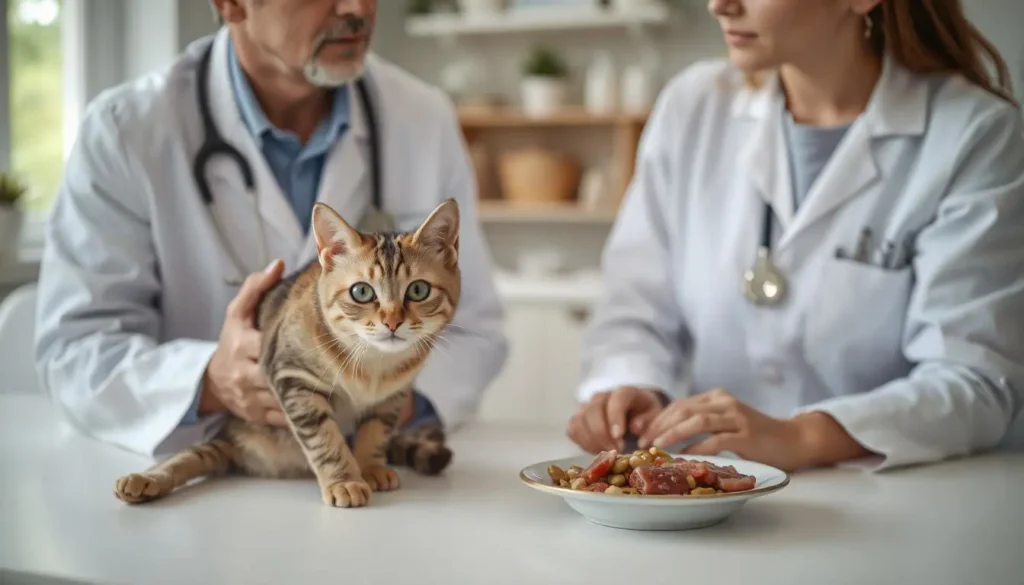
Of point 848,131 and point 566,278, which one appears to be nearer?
point 848,131

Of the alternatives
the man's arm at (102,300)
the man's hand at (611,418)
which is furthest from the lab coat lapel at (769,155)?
the man's arm at (102,300)

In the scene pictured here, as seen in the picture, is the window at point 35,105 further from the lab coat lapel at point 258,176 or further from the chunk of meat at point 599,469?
the chunk of meat at point 599,469

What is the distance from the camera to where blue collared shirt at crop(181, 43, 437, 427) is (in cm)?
112

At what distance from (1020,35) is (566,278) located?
2.22m

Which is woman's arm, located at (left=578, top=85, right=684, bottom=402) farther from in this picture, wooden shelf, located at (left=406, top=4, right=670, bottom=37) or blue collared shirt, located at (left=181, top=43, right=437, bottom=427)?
wooden shelf, located at (left=406, top=4, right=670, bottom=37)

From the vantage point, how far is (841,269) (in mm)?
1190

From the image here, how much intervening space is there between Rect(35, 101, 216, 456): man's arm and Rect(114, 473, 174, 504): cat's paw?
158 mm

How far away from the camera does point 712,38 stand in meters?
3.07

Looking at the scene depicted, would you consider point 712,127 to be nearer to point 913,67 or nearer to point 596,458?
point 913,67

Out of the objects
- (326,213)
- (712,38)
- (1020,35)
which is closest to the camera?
(326,213)

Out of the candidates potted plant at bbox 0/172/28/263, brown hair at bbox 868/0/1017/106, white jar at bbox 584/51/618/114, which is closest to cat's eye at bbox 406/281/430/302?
brown hair at bbox 868/0/1017/106

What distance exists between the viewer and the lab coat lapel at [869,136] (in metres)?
1.18

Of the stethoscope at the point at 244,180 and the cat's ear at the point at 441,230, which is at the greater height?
the cat's ear at the point at 441,230

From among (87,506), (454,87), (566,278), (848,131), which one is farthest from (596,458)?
(454,87)
